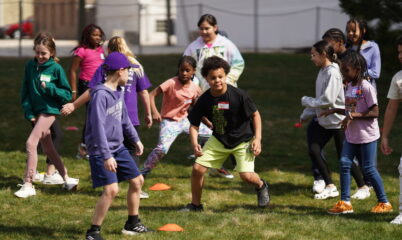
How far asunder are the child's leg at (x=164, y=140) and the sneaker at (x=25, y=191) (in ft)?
4.74

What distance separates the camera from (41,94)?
834 centimetres

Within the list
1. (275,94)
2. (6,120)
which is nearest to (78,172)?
(6,120)

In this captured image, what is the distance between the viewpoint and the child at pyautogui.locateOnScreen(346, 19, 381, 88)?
8.79 m

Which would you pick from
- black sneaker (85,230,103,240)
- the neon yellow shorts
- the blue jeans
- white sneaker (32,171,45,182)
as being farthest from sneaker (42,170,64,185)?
the blue jeans

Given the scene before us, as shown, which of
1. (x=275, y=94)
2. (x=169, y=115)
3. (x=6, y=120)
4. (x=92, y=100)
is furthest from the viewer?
(x=275, y=94)

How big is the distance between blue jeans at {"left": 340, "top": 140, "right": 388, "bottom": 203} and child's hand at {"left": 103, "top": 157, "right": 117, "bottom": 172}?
8.75ft

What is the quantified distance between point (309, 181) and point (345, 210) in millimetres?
1971

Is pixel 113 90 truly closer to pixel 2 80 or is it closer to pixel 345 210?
pixel 345 210

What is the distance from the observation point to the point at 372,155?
7.57 m

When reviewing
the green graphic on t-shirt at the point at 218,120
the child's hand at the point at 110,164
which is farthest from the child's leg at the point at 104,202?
the green graphic on t-shirt at the point at 218,120

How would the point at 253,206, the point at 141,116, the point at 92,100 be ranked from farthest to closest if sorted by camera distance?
the point at 141,116
the point at 253,206
the point at 92,100

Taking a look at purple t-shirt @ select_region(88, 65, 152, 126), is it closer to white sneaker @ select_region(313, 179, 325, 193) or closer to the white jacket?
the white jacket

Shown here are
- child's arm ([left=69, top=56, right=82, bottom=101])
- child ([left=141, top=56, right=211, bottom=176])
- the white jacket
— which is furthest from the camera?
child's arm ([left=69, top=56, right=82, bottom=101])

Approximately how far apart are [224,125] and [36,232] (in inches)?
83.5
